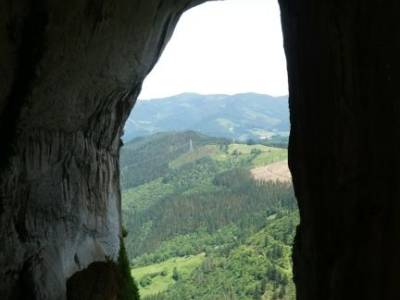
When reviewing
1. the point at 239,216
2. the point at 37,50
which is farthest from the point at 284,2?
the point at 239,216

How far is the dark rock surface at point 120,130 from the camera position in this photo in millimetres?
3600

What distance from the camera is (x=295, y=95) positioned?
4.61 metres

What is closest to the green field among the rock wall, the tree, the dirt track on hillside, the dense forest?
the dense forest

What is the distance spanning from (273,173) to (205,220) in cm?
2634

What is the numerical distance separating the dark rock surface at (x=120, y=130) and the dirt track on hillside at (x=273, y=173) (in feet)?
410

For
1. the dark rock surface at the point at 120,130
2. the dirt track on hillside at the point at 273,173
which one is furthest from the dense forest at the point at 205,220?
the dark rock surface at the point at 120,130

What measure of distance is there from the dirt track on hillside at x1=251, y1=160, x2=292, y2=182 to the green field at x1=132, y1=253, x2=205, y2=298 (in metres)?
35.8

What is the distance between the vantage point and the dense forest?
84.9 metres

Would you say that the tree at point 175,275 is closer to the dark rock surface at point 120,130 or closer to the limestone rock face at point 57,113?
the dark rock surface at point 120,130

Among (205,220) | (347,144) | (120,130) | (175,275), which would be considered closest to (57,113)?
(120,130)

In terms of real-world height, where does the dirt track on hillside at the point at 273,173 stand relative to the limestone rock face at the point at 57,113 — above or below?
below

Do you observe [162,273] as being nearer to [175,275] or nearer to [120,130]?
[175,275]

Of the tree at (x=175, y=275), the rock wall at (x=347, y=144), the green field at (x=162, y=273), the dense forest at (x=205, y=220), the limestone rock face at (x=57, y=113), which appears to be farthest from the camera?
the tree at (x=175, y=275)

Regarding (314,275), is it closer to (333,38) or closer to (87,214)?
(333,38)
